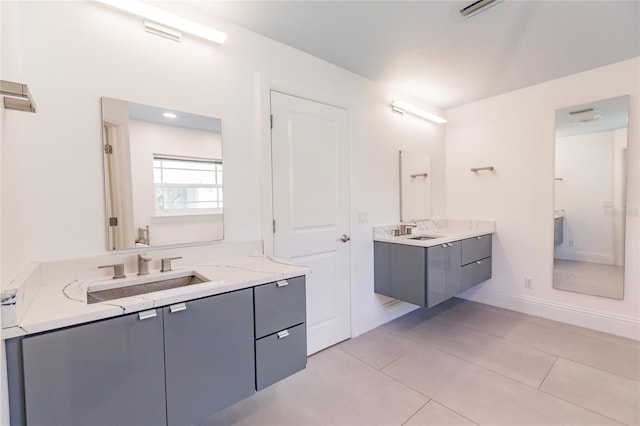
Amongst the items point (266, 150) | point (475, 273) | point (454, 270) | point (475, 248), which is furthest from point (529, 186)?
point (266, 150)

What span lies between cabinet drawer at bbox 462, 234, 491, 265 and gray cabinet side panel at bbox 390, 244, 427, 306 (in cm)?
73

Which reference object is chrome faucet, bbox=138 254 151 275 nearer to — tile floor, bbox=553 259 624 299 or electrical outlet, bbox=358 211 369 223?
electrical outlet, bbox=358 211 369 223

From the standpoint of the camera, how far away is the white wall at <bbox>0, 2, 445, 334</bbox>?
1280mm

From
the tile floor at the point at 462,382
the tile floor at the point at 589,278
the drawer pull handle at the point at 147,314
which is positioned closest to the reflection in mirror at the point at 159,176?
the drawer pull handle at the point at 147,314

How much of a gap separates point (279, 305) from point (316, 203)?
3.50ft

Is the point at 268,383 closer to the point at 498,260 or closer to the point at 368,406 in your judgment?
the point at 368,406

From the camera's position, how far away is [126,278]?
1.46 m

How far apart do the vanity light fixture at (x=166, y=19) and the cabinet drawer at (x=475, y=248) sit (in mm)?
2752

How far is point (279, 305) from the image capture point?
1486 millimetres

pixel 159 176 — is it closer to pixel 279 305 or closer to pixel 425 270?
pixel 279 305

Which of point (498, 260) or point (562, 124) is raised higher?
point (562, 124)

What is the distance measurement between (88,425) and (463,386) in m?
2.03

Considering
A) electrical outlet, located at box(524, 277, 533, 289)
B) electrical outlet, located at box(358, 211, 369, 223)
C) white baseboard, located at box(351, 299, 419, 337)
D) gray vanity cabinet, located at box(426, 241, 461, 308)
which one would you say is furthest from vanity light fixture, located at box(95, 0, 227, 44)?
electrical outlet, located at box(524, 277, 533, 289)

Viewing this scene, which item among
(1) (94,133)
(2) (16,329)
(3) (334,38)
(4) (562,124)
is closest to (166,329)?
(2) (16,329)
